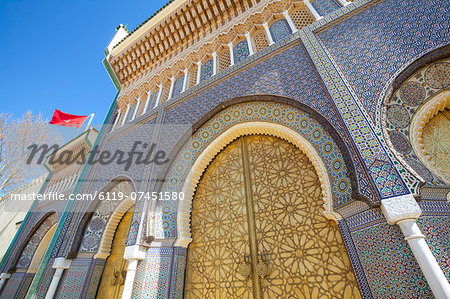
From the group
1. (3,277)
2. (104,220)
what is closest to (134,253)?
(104,220)

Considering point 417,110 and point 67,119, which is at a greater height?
point 67,119

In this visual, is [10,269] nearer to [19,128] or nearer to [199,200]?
[19,128]

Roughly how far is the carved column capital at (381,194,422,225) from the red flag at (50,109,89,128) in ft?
19.8

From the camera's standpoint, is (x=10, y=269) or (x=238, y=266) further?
(x=10, y=269)

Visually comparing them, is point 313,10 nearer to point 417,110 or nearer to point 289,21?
point 289,21

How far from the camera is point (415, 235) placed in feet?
4.24

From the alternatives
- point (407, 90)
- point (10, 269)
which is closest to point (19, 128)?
point (10, 269)

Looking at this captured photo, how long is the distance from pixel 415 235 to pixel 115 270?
3449 mm

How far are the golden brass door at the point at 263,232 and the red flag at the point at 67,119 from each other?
13.7ft

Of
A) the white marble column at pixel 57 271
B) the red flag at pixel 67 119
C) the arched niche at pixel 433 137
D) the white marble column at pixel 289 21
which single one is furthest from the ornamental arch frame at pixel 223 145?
the red flag at pixel 67 119

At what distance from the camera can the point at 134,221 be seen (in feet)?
8.86

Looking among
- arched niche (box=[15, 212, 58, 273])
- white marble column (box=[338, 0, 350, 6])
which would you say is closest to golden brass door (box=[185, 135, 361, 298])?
white marble column (box=[338, 0, 350, 6])

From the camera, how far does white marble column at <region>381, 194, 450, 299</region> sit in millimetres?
1150

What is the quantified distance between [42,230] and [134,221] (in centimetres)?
430
